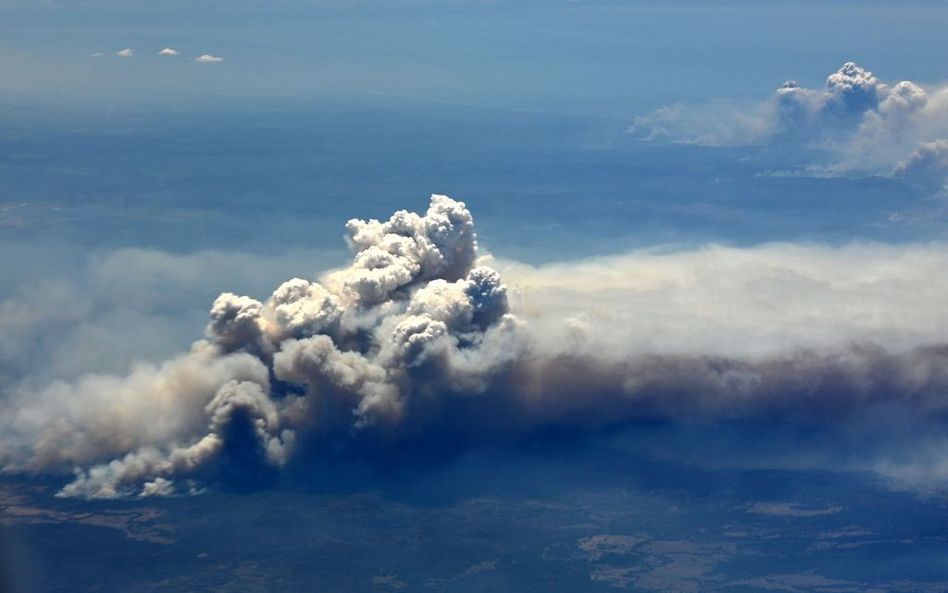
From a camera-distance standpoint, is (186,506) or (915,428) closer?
(186,506)

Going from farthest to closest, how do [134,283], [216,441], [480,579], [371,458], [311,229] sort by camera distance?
[311,229], [134,283], [371,458], [216,441], [480,579]

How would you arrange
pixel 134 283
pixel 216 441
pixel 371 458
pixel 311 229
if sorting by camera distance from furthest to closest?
pixel 311 229
pixel 134 283
pixel 371 458
pixel 216 441

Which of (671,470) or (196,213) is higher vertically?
(196,213)

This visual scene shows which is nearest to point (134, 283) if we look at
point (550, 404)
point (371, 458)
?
point (371, 458)

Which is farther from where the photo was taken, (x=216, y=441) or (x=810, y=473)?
(x=810, y=473)

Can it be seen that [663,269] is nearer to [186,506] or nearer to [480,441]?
[480,441]

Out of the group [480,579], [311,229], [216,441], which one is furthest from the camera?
[311,229]

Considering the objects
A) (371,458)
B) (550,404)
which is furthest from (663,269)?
(371,458)

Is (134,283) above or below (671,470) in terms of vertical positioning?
above

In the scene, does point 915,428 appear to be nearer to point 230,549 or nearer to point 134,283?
point 230,549

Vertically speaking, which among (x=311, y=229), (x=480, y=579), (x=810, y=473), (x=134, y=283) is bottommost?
(x=480, y=579)
